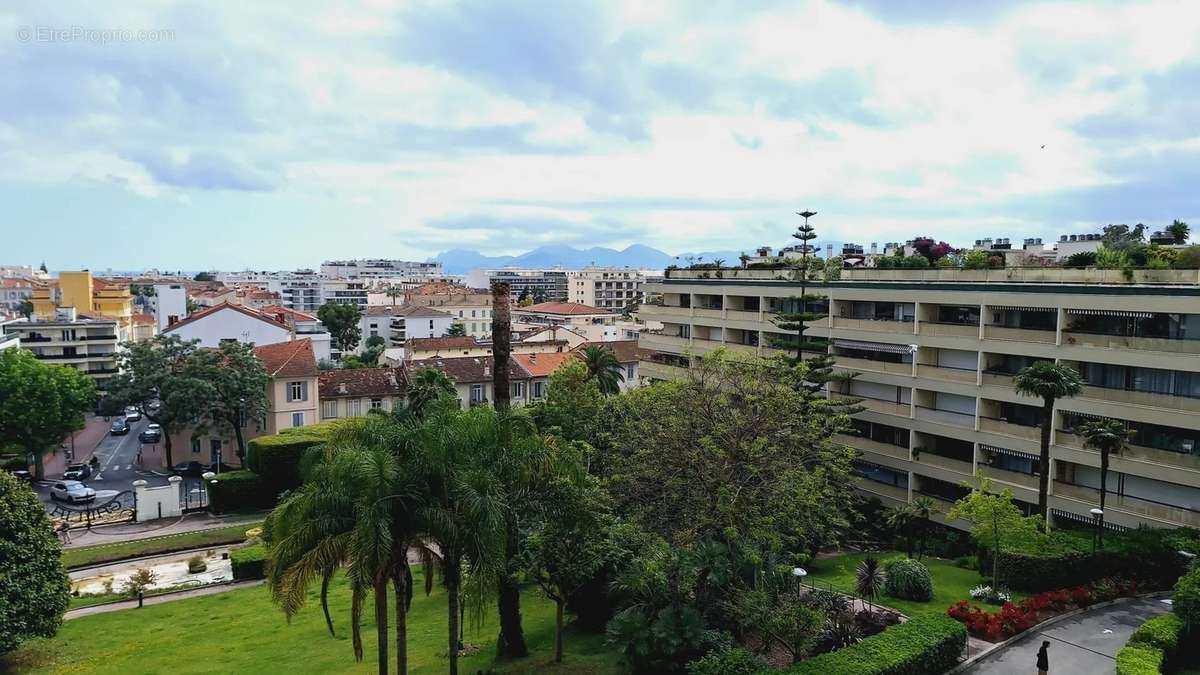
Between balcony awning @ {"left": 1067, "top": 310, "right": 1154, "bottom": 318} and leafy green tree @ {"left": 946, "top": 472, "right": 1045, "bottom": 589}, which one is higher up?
balcony awning @ {"left": 1067, "top": 310, "right": 1154, "bottom": 318}

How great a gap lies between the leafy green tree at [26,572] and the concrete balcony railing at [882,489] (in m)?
31.6

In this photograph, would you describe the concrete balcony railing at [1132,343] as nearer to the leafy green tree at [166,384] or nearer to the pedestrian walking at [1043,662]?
the pedestrian walking at [1043,662]

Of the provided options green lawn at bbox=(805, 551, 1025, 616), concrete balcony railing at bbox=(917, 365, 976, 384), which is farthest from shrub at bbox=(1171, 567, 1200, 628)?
concrete balcony railing at bbox=(917, 365, 976, 384)

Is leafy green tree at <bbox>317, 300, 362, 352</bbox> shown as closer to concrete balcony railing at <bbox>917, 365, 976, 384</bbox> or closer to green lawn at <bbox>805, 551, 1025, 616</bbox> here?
concrete balcony railing at <bbox>917, 365, 976, 384</bbox>

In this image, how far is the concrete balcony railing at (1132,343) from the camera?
91.9 feet

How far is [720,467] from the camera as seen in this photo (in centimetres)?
2091

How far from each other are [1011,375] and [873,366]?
22.1 ft

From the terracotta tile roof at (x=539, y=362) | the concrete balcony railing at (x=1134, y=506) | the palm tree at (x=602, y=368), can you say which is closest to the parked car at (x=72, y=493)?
the palm tree at (x=602, y=368)

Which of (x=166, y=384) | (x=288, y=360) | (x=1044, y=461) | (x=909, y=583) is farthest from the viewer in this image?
(x=288, y=360)

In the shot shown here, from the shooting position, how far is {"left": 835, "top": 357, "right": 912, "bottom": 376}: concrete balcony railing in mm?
37656

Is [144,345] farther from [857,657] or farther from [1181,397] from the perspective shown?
[1181,397]

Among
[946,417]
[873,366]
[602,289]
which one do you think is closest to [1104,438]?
[946,417]

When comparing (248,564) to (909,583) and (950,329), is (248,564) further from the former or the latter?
(950,329)

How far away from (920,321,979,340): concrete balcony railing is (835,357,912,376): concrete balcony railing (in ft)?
6.51
